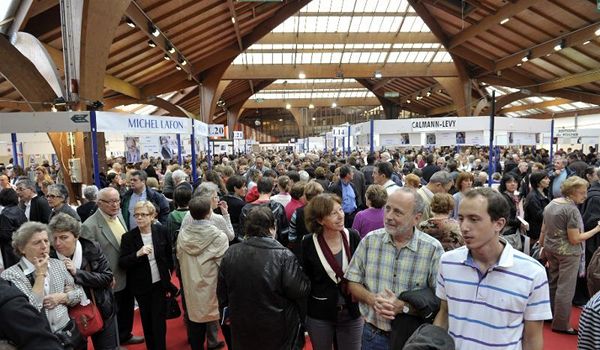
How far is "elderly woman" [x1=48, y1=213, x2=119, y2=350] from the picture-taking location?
2.64m

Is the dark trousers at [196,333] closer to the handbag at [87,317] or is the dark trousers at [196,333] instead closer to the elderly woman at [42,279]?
the handbag at [87,317]

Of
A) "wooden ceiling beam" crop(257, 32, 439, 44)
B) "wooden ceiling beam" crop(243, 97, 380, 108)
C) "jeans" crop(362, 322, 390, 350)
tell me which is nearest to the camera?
"jeans" crop(362, 322, 390, 350)

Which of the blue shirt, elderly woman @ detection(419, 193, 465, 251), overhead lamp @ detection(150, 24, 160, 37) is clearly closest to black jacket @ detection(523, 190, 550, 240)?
the blue shirt

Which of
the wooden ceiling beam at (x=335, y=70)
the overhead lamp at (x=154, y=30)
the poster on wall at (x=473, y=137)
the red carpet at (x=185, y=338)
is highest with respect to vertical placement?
the wooden ceiling beam at (x=335, y=70)

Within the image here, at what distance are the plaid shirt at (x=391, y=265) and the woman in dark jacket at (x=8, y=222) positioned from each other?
3.12 metres

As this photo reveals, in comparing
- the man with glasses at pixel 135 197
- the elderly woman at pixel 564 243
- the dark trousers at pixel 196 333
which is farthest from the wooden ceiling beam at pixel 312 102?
the dark trousers at pixel 196 333

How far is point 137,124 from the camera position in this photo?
20.2ft

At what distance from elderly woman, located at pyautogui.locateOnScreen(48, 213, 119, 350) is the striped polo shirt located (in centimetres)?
228

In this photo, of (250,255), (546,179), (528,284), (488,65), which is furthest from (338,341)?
(488,65)

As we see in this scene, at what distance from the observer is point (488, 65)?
60.9ft

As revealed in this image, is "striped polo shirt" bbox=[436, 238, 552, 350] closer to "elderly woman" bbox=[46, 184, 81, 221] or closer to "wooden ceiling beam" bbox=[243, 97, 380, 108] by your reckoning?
"elderly woman" bbox=[46, 184, 81, 221]

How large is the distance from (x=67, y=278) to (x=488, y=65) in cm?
1990

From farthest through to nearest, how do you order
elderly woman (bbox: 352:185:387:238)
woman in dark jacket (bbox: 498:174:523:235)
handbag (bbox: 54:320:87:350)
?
woman in dark jacket (bbox: 498:174:523:235) → elderly woman (bbox: 352:185:387:238) → handbag (bbox: 54:320:87:350)

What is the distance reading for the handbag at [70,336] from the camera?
2.33 meters
